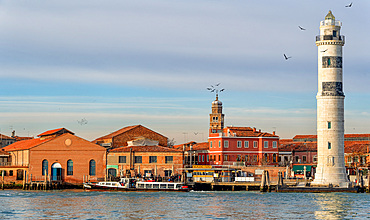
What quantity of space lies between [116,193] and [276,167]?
23625mm

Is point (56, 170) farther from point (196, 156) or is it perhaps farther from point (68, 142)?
point (196, 156)

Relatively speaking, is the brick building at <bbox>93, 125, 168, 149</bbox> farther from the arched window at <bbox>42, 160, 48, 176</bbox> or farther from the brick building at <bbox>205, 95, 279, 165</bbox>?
the arched window at <bbox>42, 160, 48, 176</bbox>

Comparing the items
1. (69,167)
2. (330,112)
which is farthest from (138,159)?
(330,112)

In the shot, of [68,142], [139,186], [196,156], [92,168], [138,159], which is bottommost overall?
[139,186]

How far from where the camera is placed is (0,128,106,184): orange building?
8219 centimetres

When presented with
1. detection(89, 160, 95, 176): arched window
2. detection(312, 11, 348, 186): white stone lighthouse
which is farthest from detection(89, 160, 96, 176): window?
detection(312, 11, 348, 186): white stone lighthouse

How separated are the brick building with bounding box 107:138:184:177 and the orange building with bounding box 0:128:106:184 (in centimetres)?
144

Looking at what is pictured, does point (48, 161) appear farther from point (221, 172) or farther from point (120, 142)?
point (221, 172)

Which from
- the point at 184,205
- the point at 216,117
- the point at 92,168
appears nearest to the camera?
the point at 184,205

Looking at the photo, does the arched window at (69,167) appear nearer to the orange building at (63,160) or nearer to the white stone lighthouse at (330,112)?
the orange building at (63,160)

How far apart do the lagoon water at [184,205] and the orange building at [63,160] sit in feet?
44.2

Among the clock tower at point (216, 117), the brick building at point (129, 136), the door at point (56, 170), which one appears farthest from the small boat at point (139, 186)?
the clock tower at point (216, 117)

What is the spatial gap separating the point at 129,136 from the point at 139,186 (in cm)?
1860

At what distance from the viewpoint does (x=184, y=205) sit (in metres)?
56.4
